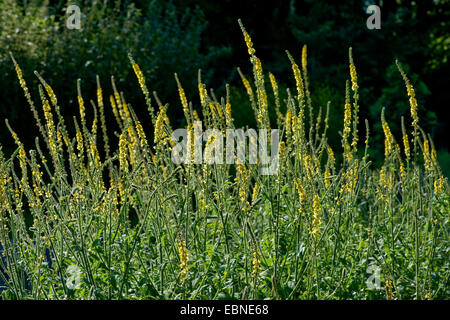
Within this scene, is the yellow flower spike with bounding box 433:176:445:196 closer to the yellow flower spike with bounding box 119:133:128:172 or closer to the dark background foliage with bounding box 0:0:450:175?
the yellow flower spike with bounding box 119:133:128:172

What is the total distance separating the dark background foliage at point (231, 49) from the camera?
7.73m

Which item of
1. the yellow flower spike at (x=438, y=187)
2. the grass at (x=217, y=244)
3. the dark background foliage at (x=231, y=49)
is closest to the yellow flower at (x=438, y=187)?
the yellow flower spike at (x=438, y=187)

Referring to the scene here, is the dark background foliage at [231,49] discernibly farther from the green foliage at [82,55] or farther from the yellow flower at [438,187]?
the yellow flower at [438,187]

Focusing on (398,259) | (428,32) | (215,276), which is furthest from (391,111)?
(215,276)

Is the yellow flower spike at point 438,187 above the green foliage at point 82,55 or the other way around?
the other way around

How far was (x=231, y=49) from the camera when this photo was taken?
12312mm

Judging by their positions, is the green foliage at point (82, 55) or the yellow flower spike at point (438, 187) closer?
the yellow flower spike at point (438, 187)

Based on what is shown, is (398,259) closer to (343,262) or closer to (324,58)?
(343,262)

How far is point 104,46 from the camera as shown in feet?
26.6

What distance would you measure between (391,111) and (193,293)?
319 inches

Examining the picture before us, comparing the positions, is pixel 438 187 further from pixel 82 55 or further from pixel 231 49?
pixel 231 49

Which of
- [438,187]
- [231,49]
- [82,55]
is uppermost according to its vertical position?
[231,49]

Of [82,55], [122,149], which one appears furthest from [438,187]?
[82,55]

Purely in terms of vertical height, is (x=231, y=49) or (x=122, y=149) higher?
(x=231, y=49)
